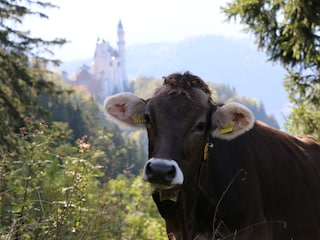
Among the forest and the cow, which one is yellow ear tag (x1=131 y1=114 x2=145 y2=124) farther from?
the forest

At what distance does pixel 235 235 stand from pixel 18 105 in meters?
13.5

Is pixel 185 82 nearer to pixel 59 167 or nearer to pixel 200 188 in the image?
pixel 200 188

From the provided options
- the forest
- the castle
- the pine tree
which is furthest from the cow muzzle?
the castle

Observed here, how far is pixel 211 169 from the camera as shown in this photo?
16.1 ft

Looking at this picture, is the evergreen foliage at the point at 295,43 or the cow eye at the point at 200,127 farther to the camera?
the evergreen foliage at the point at 295,43

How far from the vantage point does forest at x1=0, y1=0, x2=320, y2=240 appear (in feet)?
18.6

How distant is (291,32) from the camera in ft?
35.2

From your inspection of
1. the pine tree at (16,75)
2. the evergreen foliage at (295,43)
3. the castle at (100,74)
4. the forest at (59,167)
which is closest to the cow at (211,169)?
the forest at (59,167)

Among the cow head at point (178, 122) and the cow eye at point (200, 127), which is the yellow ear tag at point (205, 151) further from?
the cow eye at point (200, 127)

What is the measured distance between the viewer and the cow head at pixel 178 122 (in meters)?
4.09

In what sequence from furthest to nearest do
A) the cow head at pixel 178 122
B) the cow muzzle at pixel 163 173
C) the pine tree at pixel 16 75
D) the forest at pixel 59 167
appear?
the pine tree at pixel 16 75
the forest at pixel 59 167
the cow head at pixel 178 122
the cow muzzle at pixel 163 173

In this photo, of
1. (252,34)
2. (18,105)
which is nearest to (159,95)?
(252,34)

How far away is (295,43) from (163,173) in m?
7.55

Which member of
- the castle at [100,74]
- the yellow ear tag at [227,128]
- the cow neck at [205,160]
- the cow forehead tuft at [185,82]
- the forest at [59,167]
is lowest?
the castle at [100,74]
